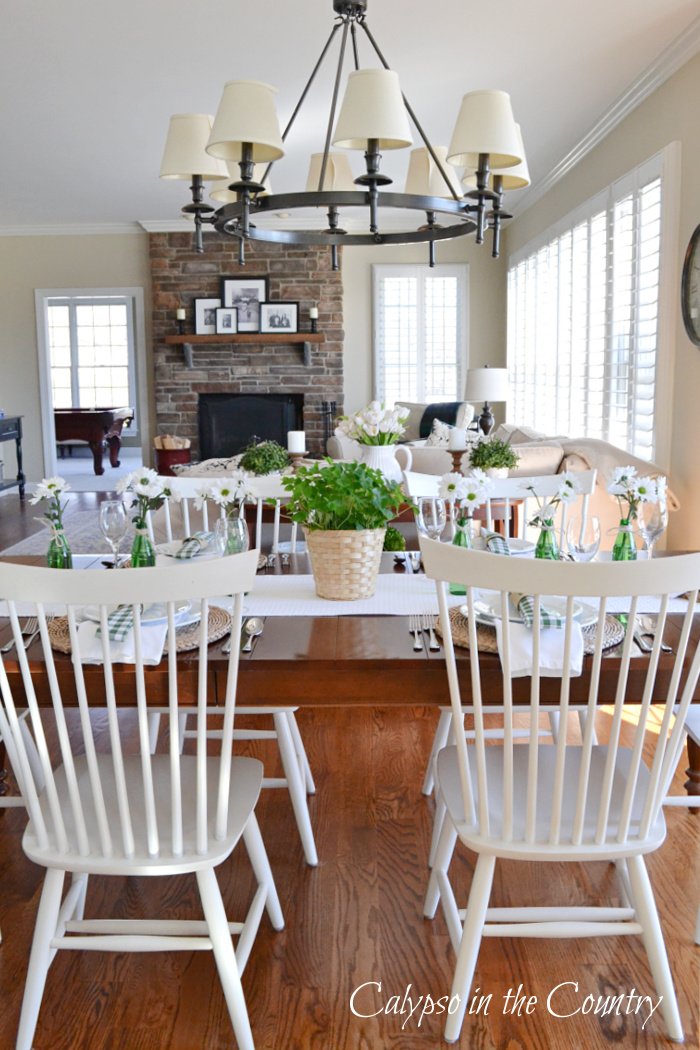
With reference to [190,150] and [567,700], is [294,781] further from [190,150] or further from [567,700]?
[190,150]

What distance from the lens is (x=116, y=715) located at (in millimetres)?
1595

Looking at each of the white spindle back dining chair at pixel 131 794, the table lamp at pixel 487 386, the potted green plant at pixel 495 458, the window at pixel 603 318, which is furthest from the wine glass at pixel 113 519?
the table lamp at pixel 487 386

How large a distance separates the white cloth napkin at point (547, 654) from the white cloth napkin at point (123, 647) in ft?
2.15

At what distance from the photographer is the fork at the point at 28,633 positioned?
1800 mm

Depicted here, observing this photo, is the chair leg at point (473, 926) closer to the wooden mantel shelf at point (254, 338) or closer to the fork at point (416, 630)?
the fork at point (416, 630)

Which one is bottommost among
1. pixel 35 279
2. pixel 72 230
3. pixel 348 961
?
pixel 348 961

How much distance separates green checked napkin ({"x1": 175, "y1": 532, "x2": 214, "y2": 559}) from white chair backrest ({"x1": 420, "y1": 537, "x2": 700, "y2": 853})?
0.78 m

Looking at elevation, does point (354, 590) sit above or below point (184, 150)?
below

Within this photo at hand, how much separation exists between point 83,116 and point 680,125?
3.51 m

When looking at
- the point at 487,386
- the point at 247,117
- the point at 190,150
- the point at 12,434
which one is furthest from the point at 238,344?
the point at 247,117

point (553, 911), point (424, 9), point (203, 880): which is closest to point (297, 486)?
point (203, 880)

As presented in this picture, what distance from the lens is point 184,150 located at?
2.65m

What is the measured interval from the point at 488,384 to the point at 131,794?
556cm

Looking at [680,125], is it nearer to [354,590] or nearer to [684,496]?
[684,496]
